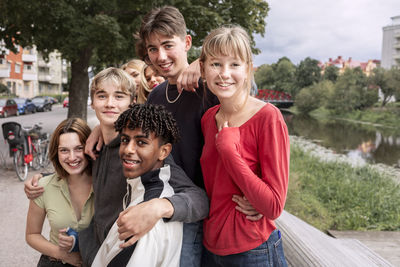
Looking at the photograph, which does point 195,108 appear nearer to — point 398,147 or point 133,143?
point 133,143

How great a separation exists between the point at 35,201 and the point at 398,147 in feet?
79.7

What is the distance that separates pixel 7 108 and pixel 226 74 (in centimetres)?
2428

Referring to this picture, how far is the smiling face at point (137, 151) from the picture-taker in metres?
1.48

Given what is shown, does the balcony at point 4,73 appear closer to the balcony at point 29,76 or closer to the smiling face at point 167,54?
the balcony at point 29,76

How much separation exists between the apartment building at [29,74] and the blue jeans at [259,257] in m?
31.2

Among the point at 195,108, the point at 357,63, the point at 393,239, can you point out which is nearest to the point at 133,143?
the point at 195,108

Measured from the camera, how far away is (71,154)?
2014mm

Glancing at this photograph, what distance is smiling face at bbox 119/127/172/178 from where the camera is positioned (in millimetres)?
1479

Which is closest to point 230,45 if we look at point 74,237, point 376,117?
point 74,237

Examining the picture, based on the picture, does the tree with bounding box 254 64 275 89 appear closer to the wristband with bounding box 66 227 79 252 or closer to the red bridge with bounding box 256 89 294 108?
the red bridge with bounding box 256 89 294 108

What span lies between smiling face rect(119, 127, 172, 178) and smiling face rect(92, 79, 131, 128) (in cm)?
44

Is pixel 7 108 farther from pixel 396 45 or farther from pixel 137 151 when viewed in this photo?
pixel 396 45

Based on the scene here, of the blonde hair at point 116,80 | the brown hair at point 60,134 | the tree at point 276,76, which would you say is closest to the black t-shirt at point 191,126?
the blonde hair at point 116,80

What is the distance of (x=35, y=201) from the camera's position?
6.61 feet
